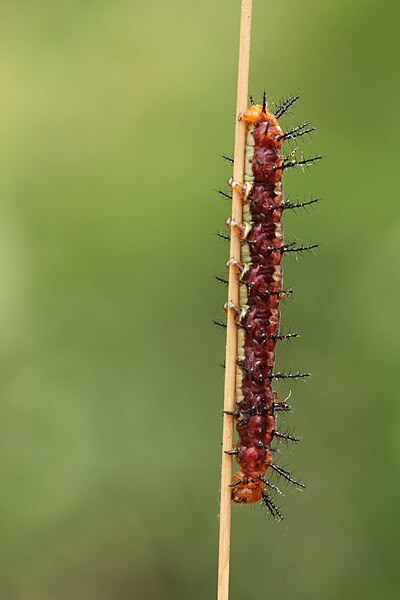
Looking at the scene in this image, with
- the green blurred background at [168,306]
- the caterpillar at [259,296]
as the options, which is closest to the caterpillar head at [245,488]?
the caterpillar at [259,296]

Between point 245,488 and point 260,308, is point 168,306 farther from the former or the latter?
point 245,488

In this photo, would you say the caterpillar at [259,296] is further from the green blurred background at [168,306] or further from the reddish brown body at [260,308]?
the green blurred background at [168,306]

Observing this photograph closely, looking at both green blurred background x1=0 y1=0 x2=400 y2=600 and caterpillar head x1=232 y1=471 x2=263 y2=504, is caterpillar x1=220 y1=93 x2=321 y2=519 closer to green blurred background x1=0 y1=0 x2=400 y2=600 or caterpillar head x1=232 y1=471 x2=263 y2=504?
caterpillar head x1=232 y1=471 x2=263 y2=504

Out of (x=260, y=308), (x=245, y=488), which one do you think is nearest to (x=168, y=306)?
(x=260, y=308)

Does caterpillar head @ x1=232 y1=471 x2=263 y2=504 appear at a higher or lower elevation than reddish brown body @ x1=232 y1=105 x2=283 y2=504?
lower

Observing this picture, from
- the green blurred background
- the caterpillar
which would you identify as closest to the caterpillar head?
the caterpillar

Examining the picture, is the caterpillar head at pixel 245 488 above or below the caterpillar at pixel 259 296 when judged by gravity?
below

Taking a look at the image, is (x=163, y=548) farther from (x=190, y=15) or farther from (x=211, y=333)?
(x=190, y=15)
